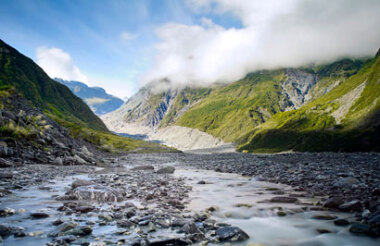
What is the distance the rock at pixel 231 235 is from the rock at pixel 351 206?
563cm

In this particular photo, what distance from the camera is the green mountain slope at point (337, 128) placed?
7700 centimetres

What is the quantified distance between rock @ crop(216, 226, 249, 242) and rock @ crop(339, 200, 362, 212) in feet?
18.5

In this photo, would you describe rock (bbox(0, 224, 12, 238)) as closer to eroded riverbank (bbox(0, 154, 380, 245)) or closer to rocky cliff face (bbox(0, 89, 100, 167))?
eroded riverbank (bbox(0, 154, 380, 245))

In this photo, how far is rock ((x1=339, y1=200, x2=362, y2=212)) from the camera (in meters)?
9.67

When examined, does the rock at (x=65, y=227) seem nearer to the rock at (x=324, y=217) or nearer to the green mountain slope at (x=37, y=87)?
the rock at (x=324, y=217)

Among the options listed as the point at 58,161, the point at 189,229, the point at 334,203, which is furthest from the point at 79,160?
the point at 334,203

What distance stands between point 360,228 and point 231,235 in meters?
4.31

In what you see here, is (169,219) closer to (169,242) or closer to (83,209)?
(169,242)

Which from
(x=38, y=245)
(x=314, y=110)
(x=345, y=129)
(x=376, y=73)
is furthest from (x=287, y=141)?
(x=38, y=245)

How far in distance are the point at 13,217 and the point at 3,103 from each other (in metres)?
29.5

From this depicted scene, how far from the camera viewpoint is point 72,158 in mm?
30797

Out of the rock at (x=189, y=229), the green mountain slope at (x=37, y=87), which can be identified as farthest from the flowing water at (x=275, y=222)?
the green mountain slope at (x=37, y=87)

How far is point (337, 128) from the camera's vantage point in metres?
94.9

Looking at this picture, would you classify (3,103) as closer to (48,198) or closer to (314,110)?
(48,198)
